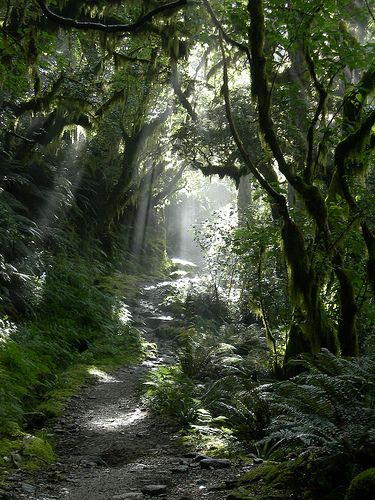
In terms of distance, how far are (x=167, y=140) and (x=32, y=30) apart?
12851 mm

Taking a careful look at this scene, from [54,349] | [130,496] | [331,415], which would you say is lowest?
[130,496]

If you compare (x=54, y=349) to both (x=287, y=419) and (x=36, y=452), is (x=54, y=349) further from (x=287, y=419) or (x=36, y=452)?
(x=287, y=419)

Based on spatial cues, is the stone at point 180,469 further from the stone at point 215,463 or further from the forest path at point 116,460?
the stone at point 215,463

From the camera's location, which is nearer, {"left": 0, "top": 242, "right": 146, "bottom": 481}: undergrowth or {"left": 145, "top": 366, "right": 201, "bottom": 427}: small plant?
{"left": 0, "top": 242, "right": 146, "bottom": 481}: undergrowth

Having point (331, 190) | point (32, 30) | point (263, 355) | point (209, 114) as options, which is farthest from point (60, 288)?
point (209, 114)

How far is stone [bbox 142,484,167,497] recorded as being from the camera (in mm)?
Result: 3988

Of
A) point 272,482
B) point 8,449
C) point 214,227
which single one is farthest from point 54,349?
point 214,227

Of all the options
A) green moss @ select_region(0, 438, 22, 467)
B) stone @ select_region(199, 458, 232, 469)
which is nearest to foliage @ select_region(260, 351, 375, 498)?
stone @ select_region(199, 458, 232, 469)

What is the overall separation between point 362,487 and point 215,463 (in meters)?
2.31

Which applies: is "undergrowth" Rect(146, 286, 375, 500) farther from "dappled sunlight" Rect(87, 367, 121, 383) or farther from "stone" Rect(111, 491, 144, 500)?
"stone" Rect(111, 491, 144, 500)

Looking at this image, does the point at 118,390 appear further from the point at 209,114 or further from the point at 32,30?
the point at 209,114

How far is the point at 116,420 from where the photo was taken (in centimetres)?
693

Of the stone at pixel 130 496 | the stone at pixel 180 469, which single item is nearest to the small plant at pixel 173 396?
the stone at pixel 180 469

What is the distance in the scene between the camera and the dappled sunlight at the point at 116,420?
659 cm
